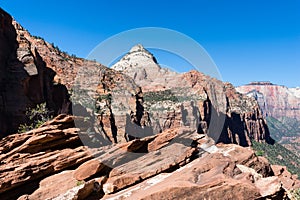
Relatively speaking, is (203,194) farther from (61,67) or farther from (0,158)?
(61,67)

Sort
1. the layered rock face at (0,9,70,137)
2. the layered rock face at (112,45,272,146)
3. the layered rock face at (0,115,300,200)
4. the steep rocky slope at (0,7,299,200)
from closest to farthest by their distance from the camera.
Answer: the layered rock face at (0,115,300,200) → the steep rocky slope at (0,7,299,200) → the layered rock face at (0,9,70,137) → the layered rock face at (112,45,272,146)

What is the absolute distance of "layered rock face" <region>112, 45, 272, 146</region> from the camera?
308 ft

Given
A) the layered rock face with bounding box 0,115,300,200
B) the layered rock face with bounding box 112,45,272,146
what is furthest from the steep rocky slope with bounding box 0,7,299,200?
the layered rock face with bounding box 112,45,272,146

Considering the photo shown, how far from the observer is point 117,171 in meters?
17.3

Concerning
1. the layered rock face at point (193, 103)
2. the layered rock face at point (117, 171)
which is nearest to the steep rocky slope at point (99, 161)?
the layered rock face at point (117, 171)

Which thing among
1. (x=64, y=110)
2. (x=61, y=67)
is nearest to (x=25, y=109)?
(x=64, y=110)

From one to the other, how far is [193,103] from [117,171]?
9827cm

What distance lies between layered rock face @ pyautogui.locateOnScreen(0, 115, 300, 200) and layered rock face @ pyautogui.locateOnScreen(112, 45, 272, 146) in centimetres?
4779

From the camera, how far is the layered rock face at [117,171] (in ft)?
46.3

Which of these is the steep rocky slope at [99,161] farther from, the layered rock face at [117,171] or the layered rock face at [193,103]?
the layered rock face at [193,103]

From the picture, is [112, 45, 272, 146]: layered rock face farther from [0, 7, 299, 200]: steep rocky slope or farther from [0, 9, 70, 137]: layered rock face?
[0, 7, 299, 200]: steep rocky slope

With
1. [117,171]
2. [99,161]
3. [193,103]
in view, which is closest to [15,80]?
[99,161]

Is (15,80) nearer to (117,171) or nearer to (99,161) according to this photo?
(99,161)

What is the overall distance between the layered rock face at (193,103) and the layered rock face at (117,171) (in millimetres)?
47788
